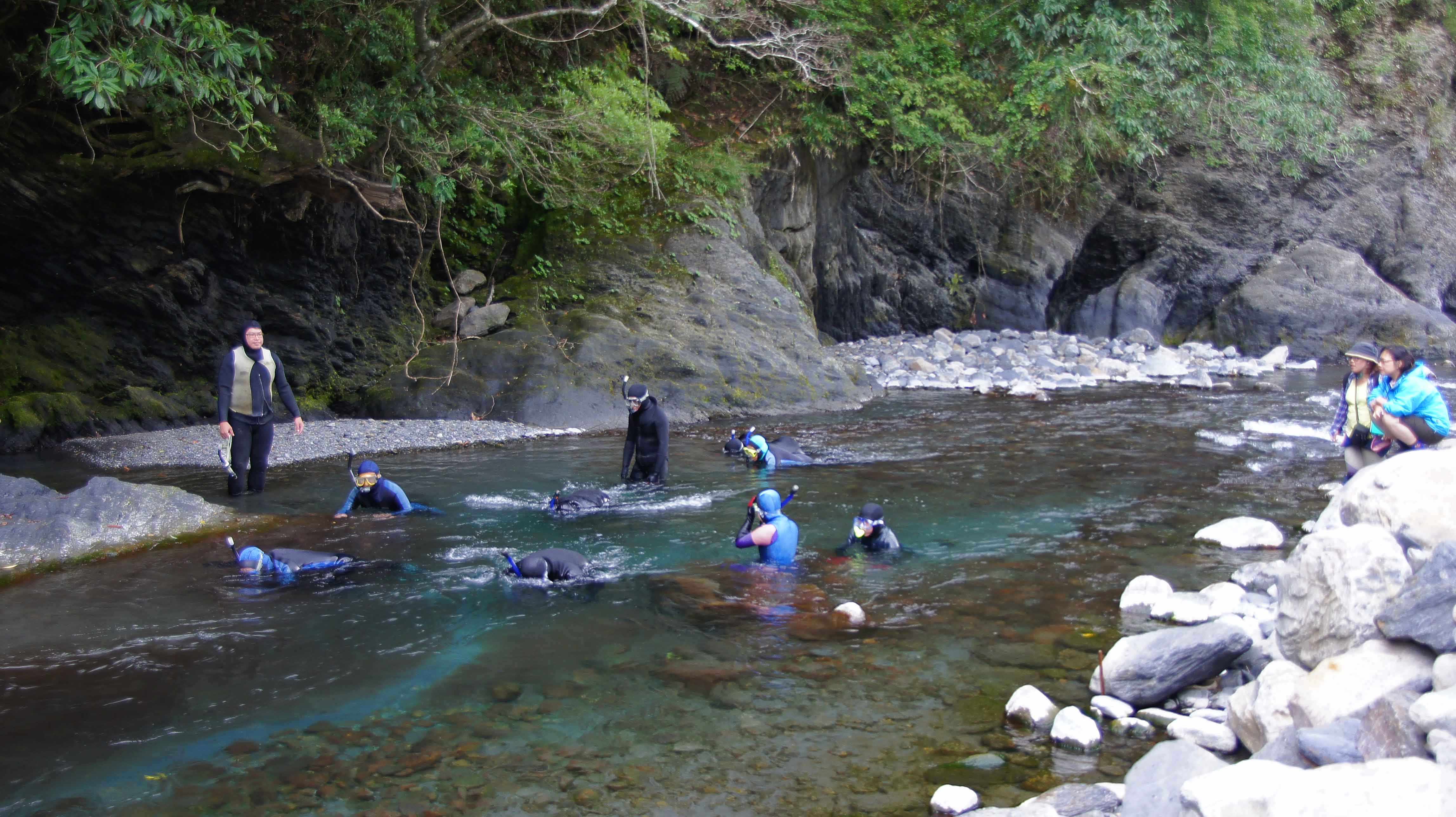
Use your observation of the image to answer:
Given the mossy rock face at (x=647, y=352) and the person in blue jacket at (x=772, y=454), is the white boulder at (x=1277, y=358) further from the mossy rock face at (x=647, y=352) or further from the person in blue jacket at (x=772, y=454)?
the person in blue jacket at (x=772, y=454)

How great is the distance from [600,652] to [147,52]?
19.1 ft

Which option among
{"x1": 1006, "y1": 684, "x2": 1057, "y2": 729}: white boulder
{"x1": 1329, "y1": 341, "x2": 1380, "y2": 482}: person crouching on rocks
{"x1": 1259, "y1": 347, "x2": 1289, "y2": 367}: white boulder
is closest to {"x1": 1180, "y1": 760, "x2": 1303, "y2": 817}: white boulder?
{"x1": 1006, "y1": 684, "x2": 1057, "y2": 729}: white boulder

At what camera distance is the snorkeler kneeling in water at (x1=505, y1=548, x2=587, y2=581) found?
6.88 m

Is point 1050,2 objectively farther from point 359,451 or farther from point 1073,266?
point 359,451

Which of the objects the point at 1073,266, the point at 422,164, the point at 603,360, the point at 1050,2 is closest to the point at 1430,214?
the point at 1073,266

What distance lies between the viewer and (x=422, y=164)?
12977 millimetres

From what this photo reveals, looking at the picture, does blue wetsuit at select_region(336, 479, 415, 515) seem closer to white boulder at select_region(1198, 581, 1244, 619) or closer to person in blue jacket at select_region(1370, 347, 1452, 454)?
white boulder at select_region(1198, 581, 1244, 619)

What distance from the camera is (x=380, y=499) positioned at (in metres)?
8.99

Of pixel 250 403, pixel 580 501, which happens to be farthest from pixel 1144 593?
pixel 250 403

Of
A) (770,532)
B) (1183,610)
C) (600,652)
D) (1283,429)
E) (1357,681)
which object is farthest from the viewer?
(1283,429)

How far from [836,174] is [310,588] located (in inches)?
759

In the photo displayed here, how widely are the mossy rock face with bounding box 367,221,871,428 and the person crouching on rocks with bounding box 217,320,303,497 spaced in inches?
163

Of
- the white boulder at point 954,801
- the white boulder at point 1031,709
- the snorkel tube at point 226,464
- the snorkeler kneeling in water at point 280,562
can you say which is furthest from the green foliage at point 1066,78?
the white boulder at point 954,801

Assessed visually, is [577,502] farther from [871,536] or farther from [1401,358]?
[1401,358]
